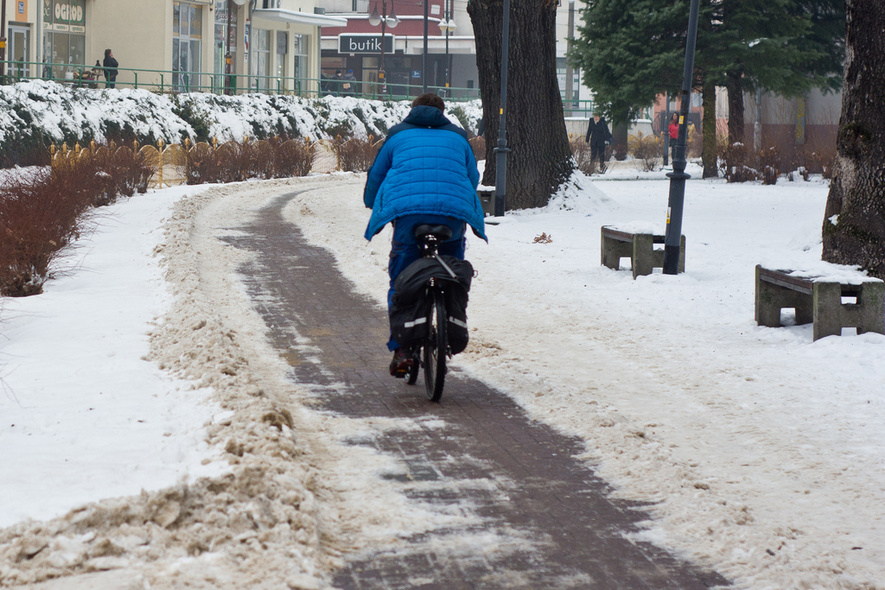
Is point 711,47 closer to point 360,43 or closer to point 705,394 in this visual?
point 705,394

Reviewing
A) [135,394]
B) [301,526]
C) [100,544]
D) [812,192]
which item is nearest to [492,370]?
[135,394]

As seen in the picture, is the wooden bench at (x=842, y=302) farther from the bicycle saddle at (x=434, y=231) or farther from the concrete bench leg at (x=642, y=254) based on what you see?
the bicycle saddle at (x=434, y=231)

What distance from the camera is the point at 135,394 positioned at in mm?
6012

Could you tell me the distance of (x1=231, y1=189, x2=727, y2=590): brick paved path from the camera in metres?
3.86

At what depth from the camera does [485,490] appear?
15.6 feet

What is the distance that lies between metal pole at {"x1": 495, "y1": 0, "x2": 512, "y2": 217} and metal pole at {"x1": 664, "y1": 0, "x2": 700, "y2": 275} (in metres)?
6.43

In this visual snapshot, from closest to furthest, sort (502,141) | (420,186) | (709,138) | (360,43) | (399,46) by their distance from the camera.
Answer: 1. (420,186)
2. (502,141)
3. (709,138)
4. (360,43)
5. (399,46)

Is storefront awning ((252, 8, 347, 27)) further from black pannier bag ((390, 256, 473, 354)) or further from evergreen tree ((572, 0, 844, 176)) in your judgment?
black pannier bag ((390, 256, 473, 354))

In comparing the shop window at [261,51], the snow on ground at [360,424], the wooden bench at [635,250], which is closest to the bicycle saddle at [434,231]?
the snow on ground at [360,424]

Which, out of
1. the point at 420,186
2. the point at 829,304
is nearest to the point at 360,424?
the point at 420,186

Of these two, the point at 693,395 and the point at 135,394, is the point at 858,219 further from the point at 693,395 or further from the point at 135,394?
the point at 135,394

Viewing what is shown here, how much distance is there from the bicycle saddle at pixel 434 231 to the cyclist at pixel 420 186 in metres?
0.05

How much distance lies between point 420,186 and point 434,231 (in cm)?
28

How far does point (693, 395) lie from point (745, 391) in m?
0.37
